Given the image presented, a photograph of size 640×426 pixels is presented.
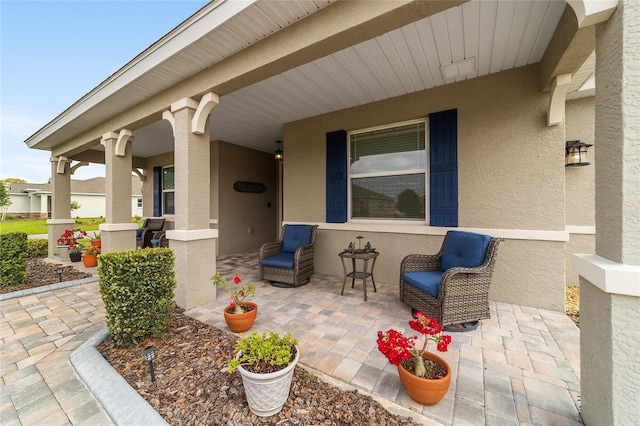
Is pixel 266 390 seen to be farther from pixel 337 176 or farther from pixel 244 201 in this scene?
pixel 244 201

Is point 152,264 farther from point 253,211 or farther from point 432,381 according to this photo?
point 253,211

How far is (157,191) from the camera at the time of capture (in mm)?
7664

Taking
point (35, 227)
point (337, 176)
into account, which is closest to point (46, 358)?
point (337, 176)

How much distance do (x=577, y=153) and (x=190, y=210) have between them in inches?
222

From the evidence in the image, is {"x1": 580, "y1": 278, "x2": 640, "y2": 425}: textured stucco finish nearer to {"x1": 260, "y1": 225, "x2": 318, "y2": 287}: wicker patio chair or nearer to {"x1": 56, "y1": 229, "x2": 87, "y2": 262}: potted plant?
{"x1": 260, "y1": 225, "x2": 318, "y2": 287}: wicker patio chair

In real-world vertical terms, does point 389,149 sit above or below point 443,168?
above

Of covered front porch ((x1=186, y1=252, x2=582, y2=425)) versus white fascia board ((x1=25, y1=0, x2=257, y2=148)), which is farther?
white fascia board ((x1=25, y1=0, x2=257, y2=148))

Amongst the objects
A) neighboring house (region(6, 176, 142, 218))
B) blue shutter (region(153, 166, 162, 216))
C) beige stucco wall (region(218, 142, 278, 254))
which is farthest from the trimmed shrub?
neighboring house (region(6, 176, 142, 218))

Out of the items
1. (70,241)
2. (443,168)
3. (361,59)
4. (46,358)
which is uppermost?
(361,59)

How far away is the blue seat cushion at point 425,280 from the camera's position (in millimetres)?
2531

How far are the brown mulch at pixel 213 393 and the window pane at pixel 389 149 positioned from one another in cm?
331

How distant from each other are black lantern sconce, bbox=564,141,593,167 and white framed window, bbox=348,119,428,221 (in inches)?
84.4

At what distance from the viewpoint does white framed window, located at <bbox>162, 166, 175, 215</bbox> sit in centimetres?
755

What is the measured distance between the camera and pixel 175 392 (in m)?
1.62
